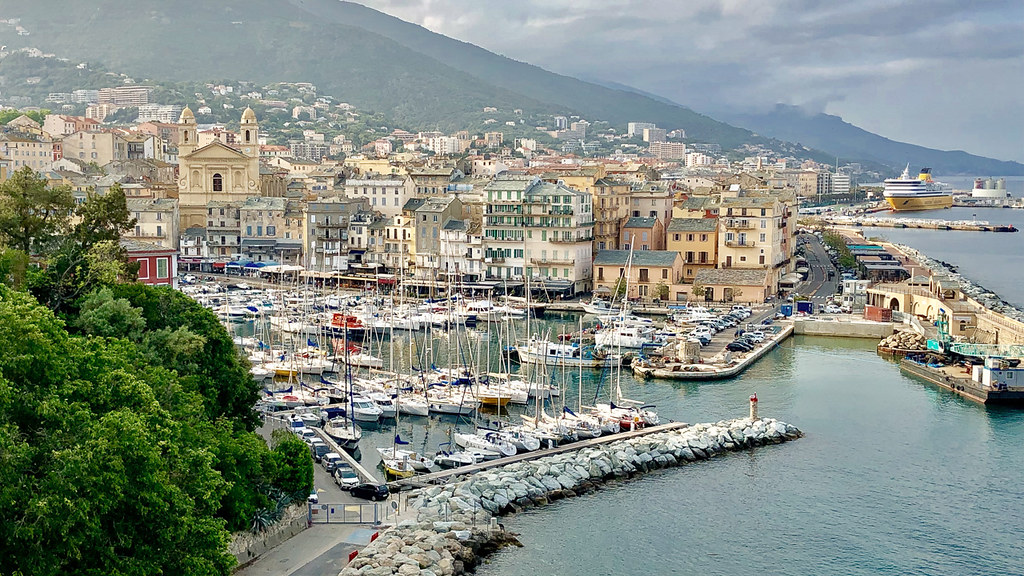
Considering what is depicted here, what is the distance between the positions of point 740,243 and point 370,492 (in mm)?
37580

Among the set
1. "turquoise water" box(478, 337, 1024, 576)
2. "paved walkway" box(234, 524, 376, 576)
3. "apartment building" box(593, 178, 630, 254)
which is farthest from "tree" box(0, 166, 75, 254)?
"apartment building" box(593, 178, 630, 254)

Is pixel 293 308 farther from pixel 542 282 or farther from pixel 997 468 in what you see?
pixel 997 468

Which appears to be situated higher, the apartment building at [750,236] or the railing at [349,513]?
the apartment building at [750,236]

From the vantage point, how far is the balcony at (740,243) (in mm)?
58500

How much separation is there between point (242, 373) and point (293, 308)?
25503 millimetres

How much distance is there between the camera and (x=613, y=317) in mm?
50438

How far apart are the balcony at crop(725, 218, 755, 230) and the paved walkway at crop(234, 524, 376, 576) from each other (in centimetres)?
3971

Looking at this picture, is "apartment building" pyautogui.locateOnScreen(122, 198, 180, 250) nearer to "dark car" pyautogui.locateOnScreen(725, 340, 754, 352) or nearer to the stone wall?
"dark car" pyautogui.locateOnScreen(725, 340, 754, 352)

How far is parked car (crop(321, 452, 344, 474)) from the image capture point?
26.6 metres

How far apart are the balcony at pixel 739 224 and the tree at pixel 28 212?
37.1 m

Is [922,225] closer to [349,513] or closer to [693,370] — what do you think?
[693,370]

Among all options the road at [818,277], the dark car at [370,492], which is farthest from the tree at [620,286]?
the dark car at [370,492]

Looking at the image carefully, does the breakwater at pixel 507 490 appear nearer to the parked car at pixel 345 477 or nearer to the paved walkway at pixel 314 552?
the paved walkway at pixel 314 552

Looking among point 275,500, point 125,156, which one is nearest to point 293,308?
point 275,500
